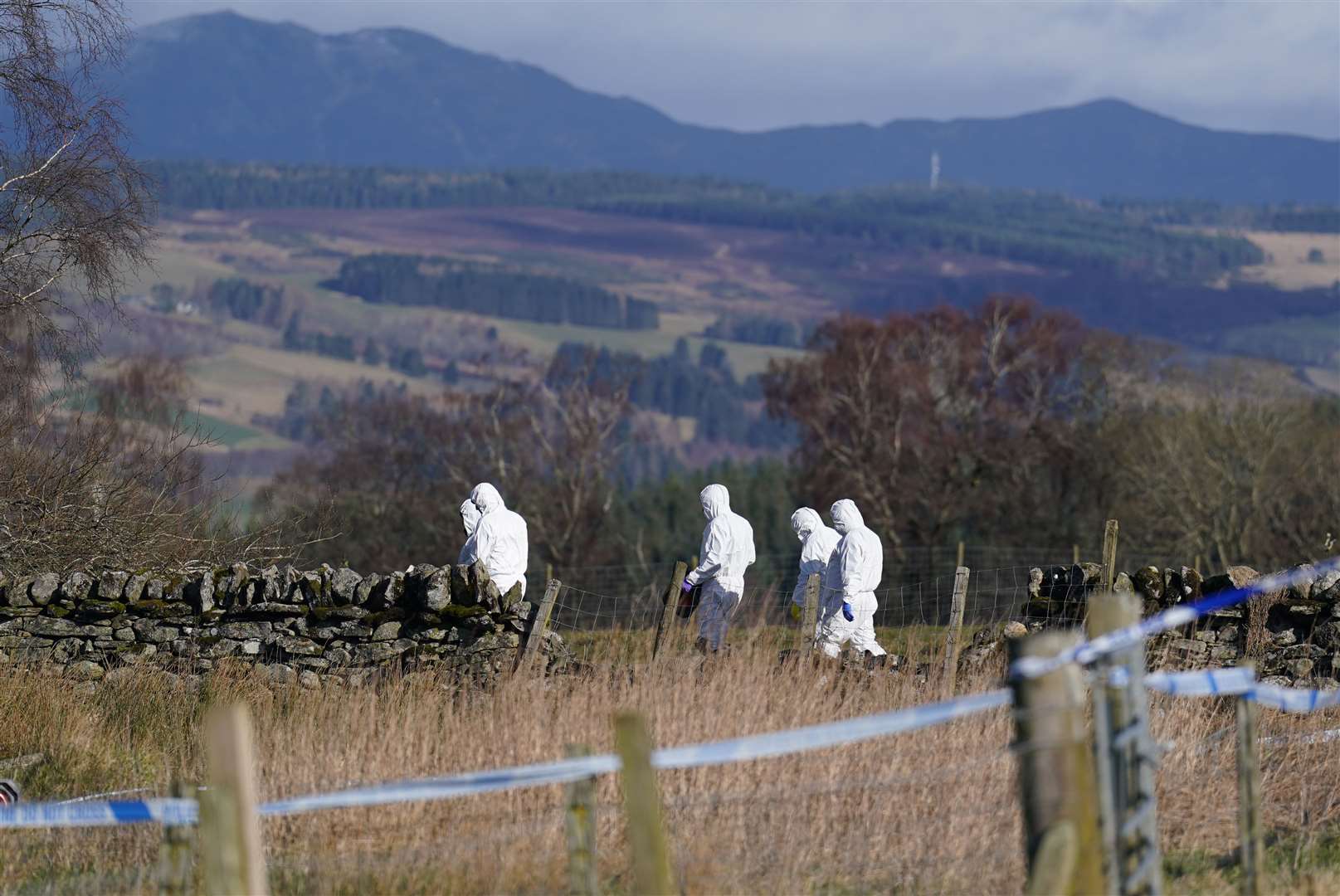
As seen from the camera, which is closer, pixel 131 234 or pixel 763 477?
pixel 131 234

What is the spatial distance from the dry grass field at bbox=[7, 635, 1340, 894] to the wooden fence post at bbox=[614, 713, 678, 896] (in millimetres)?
1846

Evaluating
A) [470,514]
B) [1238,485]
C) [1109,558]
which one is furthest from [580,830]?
[1238,485]

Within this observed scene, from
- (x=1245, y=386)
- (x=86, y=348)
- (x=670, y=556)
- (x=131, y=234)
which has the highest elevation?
(x=131, y=234)

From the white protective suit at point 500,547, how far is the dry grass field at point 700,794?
3746 millimetres

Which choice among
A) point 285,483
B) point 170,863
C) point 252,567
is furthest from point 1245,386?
point 170,863

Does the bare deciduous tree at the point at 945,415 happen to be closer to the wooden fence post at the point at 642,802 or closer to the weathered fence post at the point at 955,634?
the weathered fence post at the point at 955,634

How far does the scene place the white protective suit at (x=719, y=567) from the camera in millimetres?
15242

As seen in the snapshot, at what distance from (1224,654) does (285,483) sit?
56527 millimetres

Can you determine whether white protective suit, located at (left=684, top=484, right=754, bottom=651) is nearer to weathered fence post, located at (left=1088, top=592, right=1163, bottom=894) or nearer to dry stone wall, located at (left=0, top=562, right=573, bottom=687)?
dry stone wall, located at (left=0, top=562, right=573, bottom=687)

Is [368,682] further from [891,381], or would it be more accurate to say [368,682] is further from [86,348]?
[891,381]

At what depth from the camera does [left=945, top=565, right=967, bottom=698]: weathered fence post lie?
11.0 m

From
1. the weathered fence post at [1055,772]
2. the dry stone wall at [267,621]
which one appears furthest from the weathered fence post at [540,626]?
the weathered fence post at [1055,772]

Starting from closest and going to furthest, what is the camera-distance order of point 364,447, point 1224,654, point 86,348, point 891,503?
1. point 1224,654
2. point 86,348
3. point 891,503
4. point 364,447

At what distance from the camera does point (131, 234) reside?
1570cm
